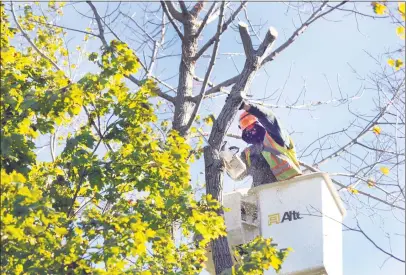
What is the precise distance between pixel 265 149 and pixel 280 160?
221 millimetres

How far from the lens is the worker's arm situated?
7.80 metres

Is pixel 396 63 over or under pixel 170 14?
under

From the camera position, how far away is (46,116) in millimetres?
6824

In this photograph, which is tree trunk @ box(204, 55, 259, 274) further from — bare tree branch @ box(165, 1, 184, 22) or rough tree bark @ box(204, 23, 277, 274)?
bare tree branch @ box(165, 1, 184, 22)

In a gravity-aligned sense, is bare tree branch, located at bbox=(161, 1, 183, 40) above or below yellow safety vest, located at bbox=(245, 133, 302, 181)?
above

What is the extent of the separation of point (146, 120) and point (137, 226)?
1.07m

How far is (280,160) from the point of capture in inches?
302

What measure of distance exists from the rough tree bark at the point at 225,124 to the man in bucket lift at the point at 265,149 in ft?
0.47

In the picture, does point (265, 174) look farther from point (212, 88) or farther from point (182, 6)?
point (182, 6)

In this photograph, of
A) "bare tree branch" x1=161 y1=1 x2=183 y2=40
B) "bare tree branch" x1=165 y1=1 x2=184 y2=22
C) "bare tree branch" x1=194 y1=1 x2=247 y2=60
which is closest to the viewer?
"bare tree branch" x1=194 y1=1 x2=247 y2=60

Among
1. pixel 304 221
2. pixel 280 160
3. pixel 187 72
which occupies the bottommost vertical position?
pixel 304 221

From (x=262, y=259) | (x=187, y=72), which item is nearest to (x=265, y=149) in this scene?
(x=187, y=72)

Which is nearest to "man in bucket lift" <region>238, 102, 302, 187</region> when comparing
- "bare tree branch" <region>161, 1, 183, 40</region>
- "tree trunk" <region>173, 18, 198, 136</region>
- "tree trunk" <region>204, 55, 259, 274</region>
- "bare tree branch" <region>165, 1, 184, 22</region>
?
"tree trunk" <region>204, 55, 259, 274</region>

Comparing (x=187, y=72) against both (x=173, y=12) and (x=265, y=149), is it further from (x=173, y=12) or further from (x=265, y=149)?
(x=265, y=149)
